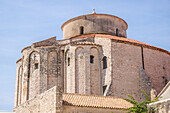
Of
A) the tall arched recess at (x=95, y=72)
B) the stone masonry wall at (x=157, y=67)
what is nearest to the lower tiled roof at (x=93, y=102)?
the tall arched recess at (x=95, y=72)

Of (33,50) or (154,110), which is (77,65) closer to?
(33,50)

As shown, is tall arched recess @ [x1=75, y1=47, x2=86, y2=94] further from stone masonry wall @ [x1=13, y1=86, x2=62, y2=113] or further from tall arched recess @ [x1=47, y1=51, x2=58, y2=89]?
stone masonry wall @ [x1=13, y1=86, x2=62, y2=113]

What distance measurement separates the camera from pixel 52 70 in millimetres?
26156

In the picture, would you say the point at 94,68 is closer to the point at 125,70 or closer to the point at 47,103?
the point at 125,70

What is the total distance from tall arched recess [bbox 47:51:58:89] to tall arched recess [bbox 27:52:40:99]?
38.3 inches

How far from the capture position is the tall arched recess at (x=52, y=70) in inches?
1019

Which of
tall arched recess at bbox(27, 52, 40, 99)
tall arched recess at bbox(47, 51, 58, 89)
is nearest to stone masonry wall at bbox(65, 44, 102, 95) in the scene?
tall arched recess at bbox(47, 51, 58, 89)

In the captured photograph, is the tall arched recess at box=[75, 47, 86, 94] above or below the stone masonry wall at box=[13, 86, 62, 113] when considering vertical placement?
above

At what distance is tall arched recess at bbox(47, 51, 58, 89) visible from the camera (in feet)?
84.9

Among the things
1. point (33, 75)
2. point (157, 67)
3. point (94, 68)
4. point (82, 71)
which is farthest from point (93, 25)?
point (33, 75)

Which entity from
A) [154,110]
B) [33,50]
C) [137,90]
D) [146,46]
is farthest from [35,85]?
[154,110]

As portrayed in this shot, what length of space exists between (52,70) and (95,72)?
3875 millimetres

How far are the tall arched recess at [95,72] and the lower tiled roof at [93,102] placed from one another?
511cm

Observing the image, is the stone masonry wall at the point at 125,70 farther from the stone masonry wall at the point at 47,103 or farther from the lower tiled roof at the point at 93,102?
the stone masonry wall at the point at 47,103
